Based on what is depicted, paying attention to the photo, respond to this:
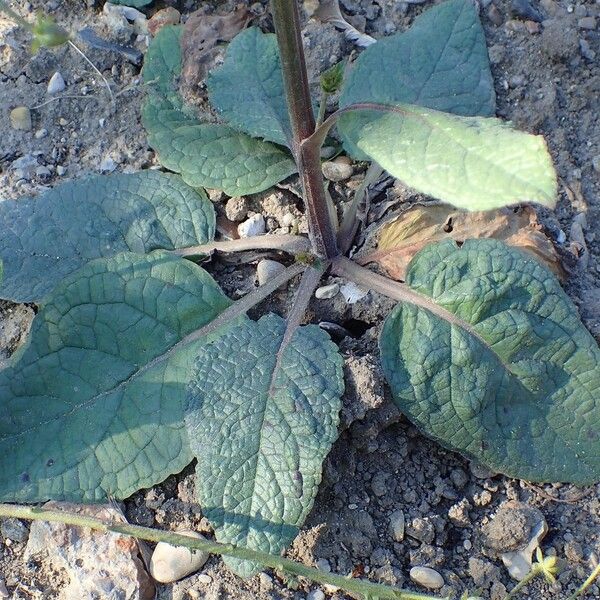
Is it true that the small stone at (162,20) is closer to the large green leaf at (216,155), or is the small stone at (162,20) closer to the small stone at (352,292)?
the large green leaf at (216,155)

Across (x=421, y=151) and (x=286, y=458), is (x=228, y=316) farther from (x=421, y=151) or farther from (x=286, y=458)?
(x=421, y=151)

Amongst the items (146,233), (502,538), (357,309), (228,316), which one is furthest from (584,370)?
(146,233)

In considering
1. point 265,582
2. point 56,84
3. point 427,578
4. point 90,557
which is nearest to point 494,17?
point 56,84

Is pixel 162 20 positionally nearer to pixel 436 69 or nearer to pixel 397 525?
pixel 436 69

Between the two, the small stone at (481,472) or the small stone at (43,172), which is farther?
the small stone at (43,172)

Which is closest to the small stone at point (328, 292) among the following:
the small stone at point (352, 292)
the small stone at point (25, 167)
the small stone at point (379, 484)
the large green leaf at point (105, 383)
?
the small stone at point (352, 292)

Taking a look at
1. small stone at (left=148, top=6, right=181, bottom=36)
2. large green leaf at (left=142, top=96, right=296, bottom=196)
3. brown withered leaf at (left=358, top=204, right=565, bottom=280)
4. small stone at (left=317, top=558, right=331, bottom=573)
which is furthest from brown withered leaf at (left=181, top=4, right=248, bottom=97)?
small stone at (left=317, top=558, right=331, bottom=573)
